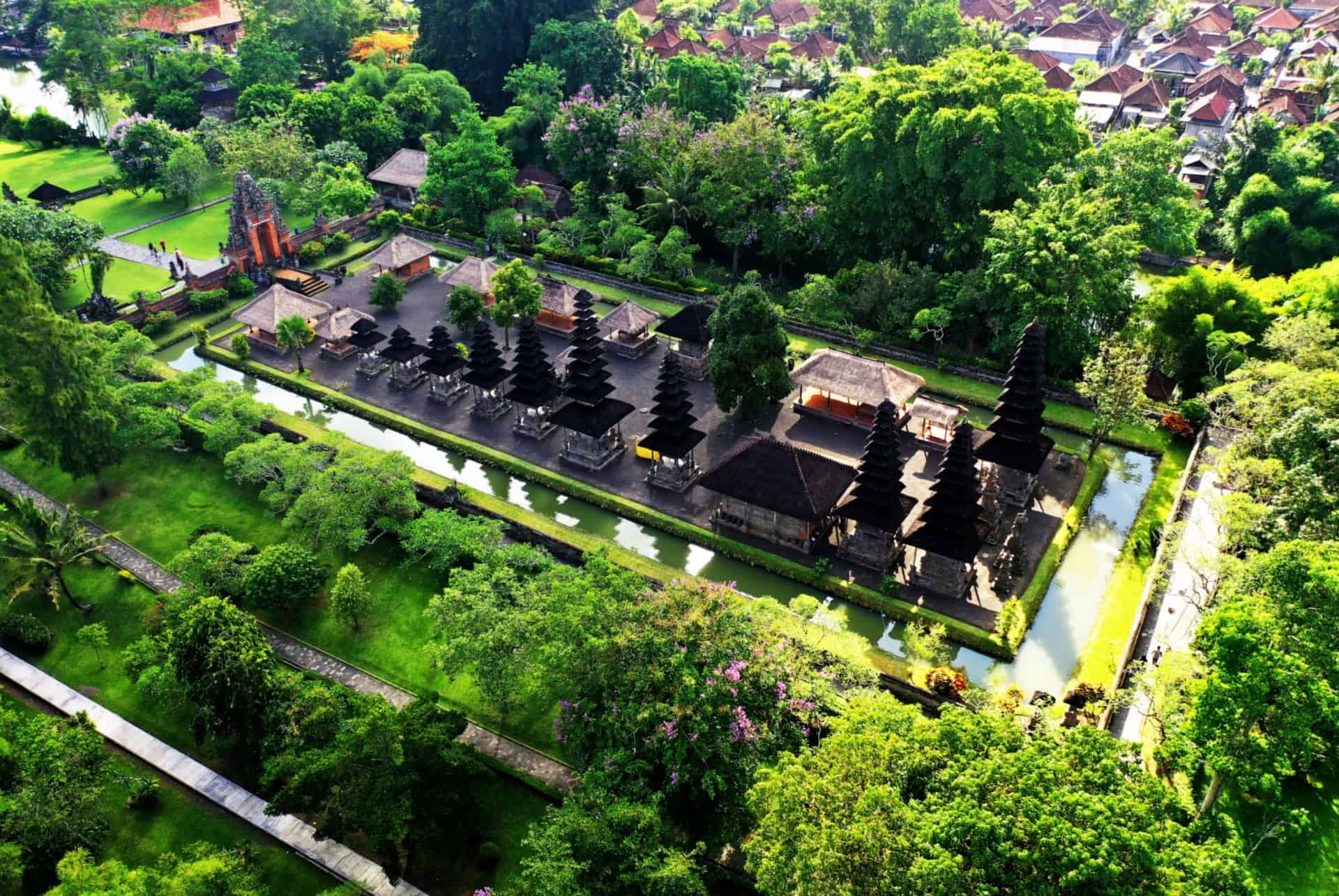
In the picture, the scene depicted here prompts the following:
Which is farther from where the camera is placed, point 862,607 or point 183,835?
point 862,607

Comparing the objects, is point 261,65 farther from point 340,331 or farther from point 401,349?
point 401,349

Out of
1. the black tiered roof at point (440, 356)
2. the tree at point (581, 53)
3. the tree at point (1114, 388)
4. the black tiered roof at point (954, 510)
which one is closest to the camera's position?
the black tiered roof at point (954, 510)

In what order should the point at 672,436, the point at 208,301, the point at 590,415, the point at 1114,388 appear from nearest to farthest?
the point at 1114,388 < the point at 672,436 < the point at 590,415 < the point at 208,301

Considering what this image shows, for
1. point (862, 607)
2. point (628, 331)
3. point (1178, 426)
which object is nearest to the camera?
point (862, 607)

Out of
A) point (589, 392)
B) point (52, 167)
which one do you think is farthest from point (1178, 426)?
point (52, 167)

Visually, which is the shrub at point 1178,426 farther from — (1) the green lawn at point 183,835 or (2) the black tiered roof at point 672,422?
(1) the green lawn at point 183,835

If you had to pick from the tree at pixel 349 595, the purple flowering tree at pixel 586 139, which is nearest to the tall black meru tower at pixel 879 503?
the tree at pixel 349 595
